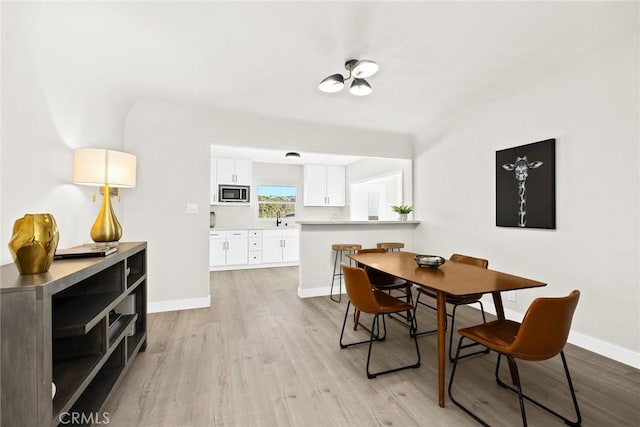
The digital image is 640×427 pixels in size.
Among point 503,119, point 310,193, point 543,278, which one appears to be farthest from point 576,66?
point 310,193

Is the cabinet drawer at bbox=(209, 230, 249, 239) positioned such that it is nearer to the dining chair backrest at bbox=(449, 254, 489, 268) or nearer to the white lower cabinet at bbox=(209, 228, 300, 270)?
the white lower cabinet at bbox=(209, 228, 300, 270)

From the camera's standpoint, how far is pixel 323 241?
4172mm

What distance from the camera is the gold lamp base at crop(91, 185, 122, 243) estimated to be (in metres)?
2.14

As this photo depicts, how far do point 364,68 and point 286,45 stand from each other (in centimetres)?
64

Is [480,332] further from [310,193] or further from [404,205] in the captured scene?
[310,193]

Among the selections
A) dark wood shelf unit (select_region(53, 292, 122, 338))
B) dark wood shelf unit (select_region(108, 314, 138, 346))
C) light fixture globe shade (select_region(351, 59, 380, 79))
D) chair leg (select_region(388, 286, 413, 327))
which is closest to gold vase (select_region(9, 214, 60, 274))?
dark wood shelf unit (select_region(53, 292, 122, 338))

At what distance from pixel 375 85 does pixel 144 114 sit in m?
2.65

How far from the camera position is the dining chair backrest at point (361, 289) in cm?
210

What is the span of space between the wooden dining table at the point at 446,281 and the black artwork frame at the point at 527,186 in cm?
112

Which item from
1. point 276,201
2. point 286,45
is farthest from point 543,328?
point 276,201

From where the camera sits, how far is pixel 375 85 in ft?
9.90

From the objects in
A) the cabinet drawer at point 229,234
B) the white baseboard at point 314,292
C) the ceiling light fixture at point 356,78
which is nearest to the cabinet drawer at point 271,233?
the cabinet drawer at point 229,234

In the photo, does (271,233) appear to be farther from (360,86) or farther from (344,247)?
(360,86)

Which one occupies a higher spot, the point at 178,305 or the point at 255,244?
the point at 255,244
